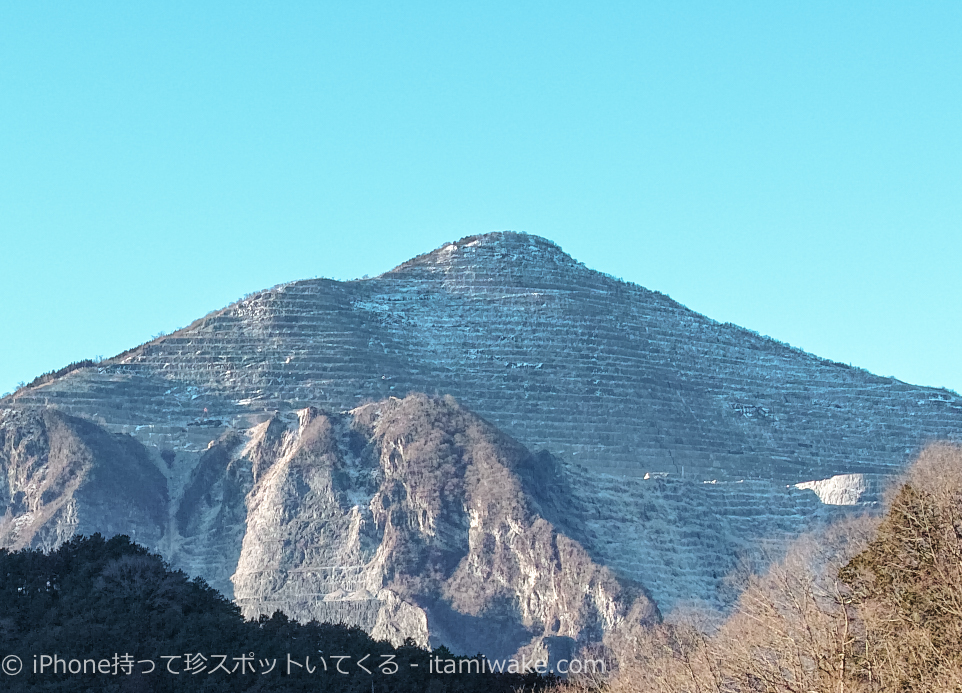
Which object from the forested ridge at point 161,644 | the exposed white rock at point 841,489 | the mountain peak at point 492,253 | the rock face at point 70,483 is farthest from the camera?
the mountain peak at point 492,253

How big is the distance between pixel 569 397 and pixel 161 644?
4342 inches

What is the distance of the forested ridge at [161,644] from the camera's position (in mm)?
45156

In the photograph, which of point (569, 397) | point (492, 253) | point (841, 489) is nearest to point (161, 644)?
point (841, 489)

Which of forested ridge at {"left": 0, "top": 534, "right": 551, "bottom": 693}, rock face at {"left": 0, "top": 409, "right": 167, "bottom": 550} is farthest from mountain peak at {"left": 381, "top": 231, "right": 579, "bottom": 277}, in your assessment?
forested ridge at {"left": 0, "top": 534, "right": 551, "bottom": 693}

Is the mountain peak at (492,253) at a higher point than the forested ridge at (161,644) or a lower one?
higher

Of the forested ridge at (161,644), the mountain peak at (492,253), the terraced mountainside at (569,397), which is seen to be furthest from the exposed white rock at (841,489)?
the forested ridge at (161,644)

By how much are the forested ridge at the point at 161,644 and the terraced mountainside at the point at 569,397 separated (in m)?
66.8

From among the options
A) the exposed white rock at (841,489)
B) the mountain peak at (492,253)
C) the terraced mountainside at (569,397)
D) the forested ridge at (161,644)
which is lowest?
the forested ridge at (161,644)

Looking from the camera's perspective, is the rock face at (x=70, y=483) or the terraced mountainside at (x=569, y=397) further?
the terraced mountainside at (x=569, y=397)

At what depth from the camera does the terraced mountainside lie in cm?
13388

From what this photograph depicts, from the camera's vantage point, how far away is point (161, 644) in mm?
48938

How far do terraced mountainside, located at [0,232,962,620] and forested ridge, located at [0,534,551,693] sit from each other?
6678 cm

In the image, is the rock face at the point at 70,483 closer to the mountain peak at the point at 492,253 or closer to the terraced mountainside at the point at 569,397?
the terraced mountainside at the point at 569,397

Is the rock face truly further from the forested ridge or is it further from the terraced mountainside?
the forested ridge
